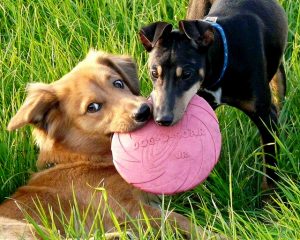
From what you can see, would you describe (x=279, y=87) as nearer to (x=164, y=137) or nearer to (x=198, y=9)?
(x=198, y=9)

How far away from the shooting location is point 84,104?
423 cm

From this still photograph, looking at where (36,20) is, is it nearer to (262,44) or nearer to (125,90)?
(125,90)

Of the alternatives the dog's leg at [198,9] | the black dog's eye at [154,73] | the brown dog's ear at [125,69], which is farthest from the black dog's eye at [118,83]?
the dog's leg at [198,9]

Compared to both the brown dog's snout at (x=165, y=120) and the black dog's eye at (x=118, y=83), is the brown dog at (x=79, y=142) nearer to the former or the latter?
the black dog's eye at (x=118, y=83)

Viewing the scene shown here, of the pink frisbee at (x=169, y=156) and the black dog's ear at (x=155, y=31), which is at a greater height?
the black dog's ear at (x=155, y=31)

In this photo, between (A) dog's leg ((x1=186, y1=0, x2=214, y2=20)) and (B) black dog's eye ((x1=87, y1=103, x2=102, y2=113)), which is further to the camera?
(A) dog's leg ((x1=186, y1=0, x2=214, y2=20))

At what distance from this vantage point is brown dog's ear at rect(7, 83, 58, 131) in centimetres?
422

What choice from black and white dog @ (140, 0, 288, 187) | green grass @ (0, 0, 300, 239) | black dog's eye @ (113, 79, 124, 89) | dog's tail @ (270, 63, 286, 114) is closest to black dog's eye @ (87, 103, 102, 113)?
black dog's eye @ (113, 79, 124, 89)

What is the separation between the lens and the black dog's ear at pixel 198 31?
4141 millimetres

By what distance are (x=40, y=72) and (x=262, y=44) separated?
157 cm

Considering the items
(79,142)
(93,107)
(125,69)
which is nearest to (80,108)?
(93,107)

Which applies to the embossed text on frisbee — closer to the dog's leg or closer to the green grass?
the green grass

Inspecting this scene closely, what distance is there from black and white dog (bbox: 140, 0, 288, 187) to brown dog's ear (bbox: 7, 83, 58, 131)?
0.64 meters

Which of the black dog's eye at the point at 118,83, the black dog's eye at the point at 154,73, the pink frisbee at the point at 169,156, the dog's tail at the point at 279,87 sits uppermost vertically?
the black dog's eye at the point at 154,73
